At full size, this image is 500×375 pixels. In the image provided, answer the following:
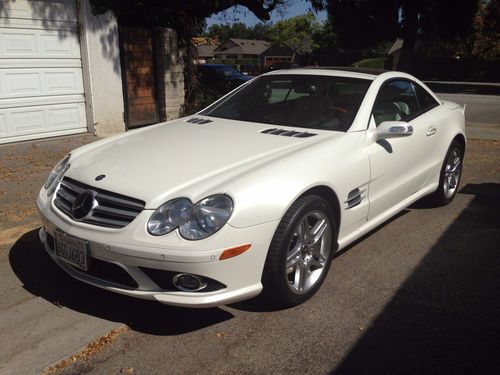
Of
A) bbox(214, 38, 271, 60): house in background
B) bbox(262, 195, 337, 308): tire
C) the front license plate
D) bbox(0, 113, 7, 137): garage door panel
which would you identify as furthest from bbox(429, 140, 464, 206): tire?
bbox(214, 38, 271, 60): house in background

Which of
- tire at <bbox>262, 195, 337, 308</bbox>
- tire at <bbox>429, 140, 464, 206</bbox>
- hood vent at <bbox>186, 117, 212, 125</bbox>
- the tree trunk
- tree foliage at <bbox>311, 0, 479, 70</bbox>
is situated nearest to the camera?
tire at <bbox>262, 195, 337, 308</bbox>

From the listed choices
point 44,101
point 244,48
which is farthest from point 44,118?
point 244,48

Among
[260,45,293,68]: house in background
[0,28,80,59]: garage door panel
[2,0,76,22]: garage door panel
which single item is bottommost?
[260,45,293,68]: house in background

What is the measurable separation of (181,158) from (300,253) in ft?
3.34

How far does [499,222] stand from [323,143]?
254 centimetres

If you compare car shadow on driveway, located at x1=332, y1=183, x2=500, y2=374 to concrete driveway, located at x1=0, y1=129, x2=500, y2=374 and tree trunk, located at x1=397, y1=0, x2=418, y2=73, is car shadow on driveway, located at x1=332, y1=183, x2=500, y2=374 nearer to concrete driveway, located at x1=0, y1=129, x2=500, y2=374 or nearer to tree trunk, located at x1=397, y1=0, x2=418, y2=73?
concrete driveway, located at x1=0, y1=129, x2=500, y2=374

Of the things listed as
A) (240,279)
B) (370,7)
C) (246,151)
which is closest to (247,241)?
(240,279)

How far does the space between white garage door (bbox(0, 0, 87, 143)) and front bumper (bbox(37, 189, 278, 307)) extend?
6.47 meters

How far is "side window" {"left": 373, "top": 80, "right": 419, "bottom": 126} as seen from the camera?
14.6 ft

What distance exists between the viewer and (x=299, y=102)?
14.8 feet

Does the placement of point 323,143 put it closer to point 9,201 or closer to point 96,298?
point 96,298

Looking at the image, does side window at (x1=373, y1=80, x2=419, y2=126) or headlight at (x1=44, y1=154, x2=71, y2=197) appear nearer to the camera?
headlight at (x1=44, y1=154, x2=71, y2=197)

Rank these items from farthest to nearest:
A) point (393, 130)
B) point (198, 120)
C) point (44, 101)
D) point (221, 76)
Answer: point (221, 76), point (44, 101), point (198, 120), point (393, 130)

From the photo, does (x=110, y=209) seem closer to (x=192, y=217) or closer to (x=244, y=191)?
(x=192, y=217)
